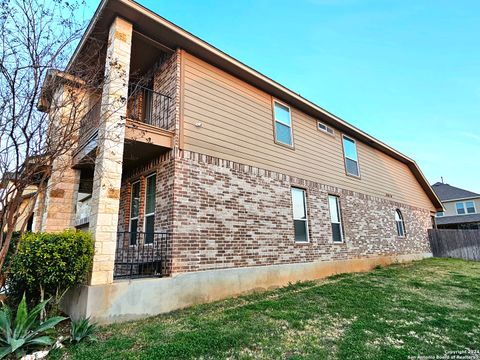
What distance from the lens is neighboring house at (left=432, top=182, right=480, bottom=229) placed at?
27.3 meters

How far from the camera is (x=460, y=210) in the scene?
95.2ft

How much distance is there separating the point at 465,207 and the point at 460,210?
53cm

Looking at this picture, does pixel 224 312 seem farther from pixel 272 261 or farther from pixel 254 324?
pixel 272 261

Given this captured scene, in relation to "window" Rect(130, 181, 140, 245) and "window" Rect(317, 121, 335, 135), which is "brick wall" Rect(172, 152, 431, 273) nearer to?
"window" Rect(130, 181, 140, 245)

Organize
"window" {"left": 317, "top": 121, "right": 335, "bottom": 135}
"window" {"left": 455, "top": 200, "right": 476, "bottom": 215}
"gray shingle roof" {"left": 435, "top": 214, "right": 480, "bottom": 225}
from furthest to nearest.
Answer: "window" {"left": 455, "top": 200, "right": 476, "bottom": 215} < "gray shingle roof" {"left": 435, "top": 214, "right": 480, "bottom": 225} < "window" {"left": 317, "top": 121, "right": 335, "bottom": 135}

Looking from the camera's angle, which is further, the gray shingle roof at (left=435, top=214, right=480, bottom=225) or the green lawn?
the gray shingle roof at (left=435, top=214, right=480, bottom=225)

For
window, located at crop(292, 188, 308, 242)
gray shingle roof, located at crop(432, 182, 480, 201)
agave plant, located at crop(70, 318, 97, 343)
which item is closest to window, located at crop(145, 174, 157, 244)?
agave plant, located at crop(70, 318, 97, 343)

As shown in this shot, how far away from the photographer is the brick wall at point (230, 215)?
6297mm

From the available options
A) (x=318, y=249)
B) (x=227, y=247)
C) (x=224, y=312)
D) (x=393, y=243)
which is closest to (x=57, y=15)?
(x=227, y=247)

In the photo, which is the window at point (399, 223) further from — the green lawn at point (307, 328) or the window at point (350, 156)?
the green lawn at point (307, 328)

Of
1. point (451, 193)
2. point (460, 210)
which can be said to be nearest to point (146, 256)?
point (460, 210)

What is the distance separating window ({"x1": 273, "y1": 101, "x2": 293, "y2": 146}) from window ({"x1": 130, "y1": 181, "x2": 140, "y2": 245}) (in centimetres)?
463

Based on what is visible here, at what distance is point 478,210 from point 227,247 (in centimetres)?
3214

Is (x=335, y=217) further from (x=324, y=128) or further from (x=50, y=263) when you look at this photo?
(x=50, y=263)
